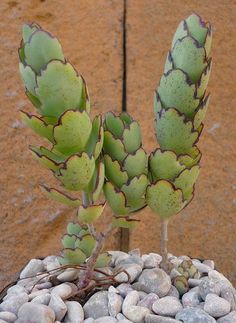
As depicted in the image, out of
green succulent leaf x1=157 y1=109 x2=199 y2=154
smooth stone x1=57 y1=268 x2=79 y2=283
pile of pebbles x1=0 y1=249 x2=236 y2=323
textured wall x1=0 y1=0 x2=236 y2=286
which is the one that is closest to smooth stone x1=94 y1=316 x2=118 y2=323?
pile of pebbles x1=0 y1=249 x2=236 y2=323

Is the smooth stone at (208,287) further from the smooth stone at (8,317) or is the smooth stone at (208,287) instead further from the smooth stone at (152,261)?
the smooth stone at (8,317)

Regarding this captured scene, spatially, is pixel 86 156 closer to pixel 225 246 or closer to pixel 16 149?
pixel 16 149

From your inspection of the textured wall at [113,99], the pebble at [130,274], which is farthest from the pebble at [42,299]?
the textured wall at [113,99]

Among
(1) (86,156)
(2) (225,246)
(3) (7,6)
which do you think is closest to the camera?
(1) (86,156)

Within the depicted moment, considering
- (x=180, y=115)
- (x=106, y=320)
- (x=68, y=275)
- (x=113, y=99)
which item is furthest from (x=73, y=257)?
(x=113, y=99)

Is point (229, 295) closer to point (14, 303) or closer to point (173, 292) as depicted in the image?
point (173, 292)

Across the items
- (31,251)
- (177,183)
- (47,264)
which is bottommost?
(31,251)

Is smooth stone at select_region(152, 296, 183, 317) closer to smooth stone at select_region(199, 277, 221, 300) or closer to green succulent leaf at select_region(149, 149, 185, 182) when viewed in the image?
smooth stone at select_region(199, 277, 221, 300)

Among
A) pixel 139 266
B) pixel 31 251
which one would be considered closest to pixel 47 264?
pixel 139 266
